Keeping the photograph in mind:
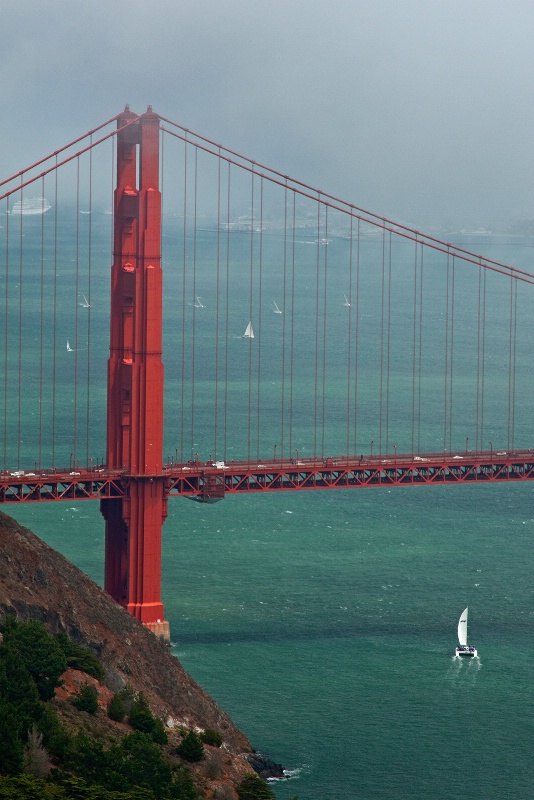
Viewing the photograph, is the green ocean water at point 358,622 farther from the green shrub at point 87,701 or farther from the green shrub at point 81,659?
the green shrub at point 87,701

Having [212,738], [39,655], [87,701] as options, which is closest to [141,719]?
[87,701]

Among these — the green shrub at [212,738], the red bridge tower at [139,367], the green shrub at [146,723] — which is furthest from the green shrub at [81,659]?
the red bridge tower at [139,367]

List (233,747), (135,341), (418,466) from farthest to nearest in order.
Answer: (418,466) < (135,341) < (233,747)

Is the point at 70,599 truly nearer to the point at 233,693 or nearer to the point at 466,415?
the point at 233,693

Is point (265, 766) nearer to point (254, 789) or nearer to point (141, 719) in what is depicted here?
point (254, 789)

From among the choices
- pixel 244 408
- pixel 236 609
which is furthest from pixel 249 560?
pixel 244 408

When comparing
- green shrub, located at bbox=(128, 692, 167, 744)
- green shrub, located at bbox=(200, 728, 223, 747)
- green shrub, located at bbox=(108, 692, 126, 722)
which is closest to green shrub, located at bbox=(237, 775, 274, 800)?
green shrub, located at bbox=(128, 692, 167, 744)
